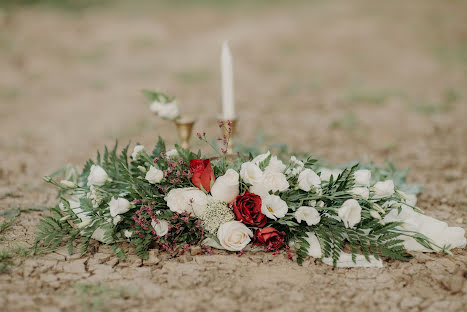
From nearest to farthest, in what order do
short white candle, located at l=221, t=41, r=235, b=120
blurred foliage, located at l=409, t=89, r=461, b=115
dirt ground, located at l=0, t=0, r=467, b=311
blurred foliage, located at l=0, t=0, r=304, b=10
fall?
dirt ground, located at l=0, t=0, r=467, b=311, short white candle, located at l=221, t=41, r=235, b=120, blurred foliage, located at l=409, t=89, r=461, b=115, blurred foliage, located at l=0, t=0, r=304, b=10

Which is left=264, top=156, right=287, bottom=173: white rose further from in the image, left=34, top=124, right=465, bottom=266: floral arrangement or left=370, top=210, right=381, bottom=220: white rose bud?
left=370, top=210, right=381, bottom=220: white rose bud

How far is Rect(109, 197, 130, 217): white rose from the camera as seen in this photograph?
6.15ft

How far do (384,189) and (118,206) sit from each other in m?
1.26

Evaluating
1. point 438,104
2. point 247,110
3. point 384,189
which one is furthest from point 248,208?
point 438,104

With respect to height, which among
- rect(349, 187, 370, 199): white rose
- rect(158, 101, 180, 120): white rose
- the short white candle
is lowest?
rect(349, 187, 370, 199): white rose

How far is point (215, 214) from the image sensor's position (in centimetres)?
196

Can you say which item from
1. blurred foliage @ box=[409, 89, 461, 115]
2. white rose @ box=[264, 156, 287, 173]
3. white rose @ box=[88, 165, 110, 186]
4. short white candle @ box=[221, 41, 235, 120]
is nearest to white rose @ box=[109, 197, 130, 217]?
white rose @ box=[88, 165, 110, 186]

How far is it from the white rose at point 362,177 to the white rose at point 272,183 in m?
0.36

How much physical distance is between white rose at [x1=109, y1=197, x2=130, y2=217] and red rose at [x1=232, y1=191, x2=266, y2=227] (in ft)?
1.66

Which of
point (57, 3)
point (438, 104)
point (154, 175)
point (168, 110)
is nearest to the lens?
point (154, 175)

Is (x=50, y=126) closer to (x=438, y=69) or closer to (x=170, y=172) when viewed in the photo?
(x=170, y=172)

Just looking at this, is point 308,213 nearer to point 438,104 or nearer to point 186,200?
point 186,200

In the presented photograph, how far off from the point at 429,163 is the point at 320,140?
1089 mm

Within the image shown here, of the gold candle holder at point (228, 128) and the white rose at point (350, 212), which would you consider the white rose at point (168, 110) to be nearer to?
the gold candle holder at point (228, 128)
